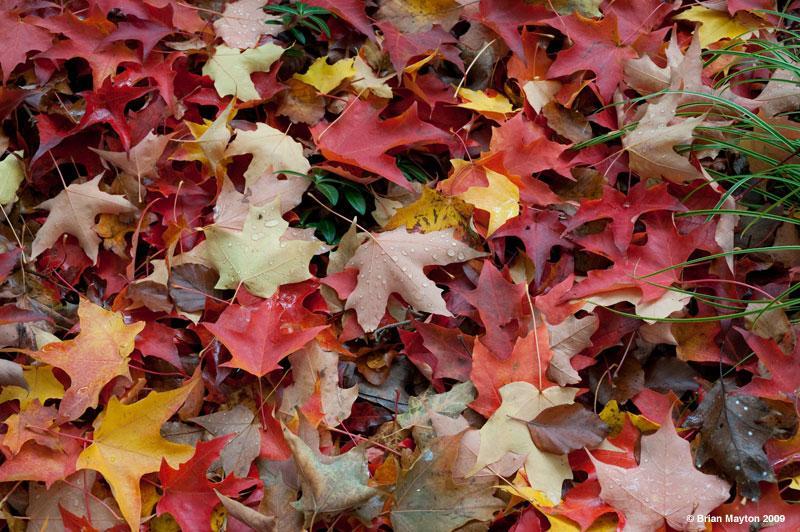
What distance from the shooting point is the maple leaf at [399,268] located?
4.14 feet

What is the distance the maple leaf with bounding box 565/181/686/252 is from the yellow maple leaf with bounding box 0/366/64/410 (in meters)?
1.02

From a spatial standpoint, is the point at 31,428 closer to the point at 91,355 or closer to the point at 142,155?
the point at 91,355

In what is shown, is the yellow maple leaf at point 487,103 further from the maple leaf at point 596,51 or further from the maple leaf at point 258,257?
the maple leaf at point 258,257

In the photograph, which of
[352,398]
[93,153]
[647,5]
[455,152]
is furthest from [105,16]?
[647,5]

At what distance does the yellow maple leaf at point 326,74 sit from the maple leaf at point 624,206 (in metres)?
0.59

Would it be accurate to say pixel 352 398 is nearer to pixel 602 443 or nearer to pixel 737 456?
pixel 602 443

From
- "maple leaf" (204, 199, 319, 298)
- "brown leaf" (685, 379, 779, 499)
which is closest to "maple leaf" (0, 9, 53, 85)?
"maple leaf" (204, 199, 319, 298)

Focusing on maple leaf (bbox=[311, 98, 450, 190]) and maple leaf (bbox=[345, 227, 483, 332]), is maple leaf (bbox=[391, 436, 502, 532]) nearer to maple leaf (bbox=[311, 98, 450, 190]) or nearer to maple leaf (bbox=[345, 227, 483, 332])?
maple leaf (bbox=[345, 227, 483, 332])

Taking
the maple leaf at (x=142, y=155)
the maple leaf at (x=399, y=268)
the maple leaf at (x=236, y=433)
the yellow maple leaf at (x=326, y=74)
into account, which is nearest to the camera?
the maple leaf at (x=236, y=433)

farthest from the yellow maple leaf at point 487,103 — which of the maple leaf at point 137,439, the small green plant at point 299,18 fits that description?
the maple leaf at point 137,439

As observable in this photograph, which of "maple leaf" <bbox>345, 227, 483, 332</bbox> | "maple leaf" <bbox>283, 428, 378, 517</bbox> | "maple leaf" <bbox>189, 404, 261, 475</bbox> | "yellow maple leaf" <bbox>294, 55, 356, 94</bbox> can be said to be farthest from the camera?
"yellow maple leaf" <bbox>294, 55, 356, 94</bbox>

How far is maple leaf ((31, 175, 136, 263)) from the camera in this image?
1.34 metres

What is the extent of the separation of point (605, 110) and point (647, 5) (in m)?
0.30

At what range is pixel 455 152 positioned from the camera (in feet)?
4.79
